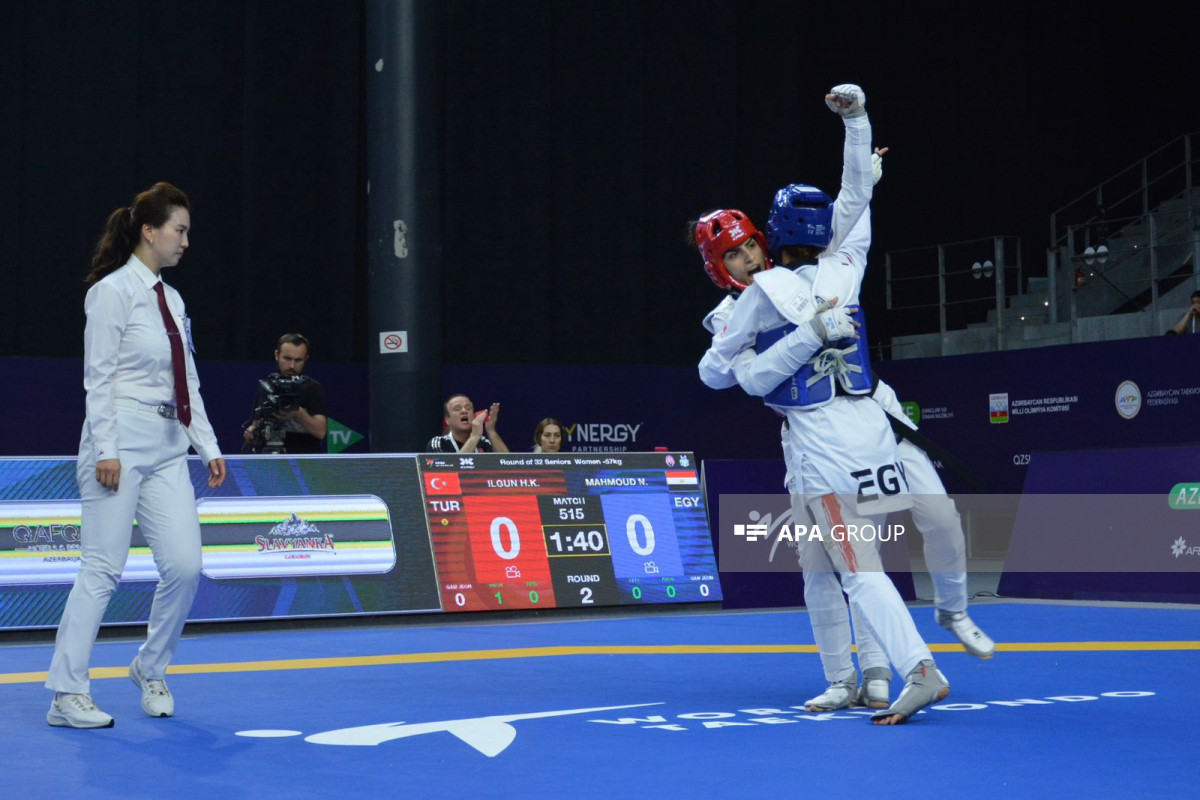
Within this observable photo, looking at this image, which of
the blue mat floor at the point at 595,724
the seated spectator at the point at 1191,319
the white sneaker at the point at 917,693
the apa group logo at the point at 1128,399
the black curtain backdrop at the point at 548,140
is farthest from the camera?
the black curtain backdrop at the point at 548,140

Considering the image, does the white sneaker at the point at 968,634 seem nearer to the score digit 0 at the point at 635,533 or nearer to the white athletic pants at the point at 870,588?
the white athletic pants at the point at 870,588

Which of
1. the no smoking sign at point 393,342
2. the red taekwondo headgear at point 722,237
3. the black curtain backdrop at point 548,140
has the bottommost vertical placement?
the no smoking sign at point 393,342

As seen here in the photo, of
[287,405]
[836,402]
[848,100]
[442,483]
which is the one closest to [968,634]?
[836,402]

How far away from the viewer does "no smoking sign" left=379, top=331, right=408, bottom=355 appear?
10.1 metres

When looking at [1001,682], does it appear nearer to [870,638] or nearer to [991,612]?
[870,638]

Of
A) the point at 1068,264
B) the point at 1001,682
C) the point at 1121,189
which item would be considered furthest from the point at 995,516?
the point at 1001,682

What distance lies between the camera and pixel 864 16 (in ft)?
→ 57.5

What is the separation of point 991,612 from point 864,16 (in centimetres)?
1049

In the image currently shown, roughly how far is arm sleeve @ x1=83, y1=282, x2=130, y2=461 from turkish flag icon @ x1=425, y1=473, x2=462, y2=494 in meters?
3.77

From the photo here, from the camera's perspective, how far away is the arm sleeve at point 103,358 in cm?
470

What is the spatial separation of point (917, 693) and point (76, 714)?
2647 mm

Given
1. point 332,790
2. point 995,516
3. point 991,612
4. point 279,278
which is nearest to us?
point 332,790

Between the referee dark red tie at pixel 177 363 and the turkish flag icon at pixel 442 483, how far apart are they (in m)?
3.57

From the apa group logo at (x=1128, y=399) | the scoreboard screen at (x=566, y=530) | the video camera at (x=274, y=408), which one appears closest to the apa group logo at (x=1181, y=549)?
the scoreboard screen at (x=566, y=530)
